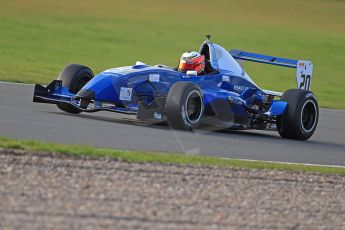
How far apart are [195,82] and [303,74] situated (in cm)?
236

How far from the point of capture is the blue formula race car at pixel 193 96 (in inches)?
545

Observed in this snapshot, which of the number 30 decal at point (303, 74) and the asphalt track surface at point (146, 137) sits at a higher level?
the number 30 decal at point (303, 74)

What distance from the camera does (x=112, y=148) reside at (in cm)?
1129

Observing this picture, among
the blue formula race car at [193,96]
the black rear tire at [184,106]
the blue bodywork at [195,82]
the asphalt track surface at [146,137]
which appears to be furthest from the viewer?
the blue bodywork at [195,82]

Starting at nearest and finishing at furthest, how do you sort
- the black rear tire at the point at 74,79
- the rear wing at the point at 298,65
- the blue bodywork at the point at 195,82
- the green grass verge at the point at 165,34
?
the blue bodywork at the point at 195,82 < the black rear tire at the point at 74,79 < the rear wing at the point at 298,65 < the green grass verge at the point at 165,34

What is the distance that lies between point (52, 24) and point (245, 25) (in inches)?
528

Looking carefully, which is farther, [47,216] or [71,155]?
[71,155]

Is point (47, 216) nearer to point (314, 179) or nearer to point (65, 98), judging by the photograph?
point (314, 179)

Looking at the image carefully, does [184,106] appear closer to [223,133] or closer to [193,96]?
[193,96]

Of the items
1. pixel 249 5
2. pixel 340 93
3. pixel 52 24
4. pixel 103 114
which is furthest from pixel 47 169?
pixel 249 5

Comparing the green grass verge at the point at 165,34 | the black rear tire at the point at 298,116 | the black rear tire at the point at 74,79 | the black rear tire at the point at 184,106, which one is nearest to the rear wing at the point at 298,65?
the black rear tire at the point at 298,116

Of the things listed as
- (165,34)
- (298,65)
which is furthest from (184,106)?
(165,34)

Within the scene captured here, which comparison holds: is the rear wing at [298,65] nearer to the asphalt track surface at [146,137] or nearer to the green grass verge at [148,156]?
the asphalt track surface at [146,137]

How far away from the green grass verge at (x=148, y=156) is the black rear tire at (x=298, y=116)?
3.46 metres
